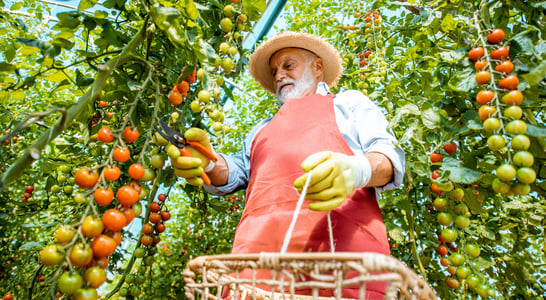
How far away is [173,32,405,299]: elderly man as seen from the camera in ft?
3.29

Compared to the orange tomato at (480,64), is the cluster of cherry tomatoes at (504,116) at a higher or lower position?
lower

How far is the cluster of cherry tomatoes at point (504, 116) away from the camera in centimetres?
89

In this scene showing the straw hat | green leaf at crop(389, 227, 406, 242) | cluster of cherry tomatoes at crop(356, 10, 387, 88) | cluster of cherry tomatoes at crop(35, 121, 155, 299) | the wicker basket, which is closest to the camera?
the wicker basket

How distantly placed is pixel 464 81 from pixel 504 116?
0.54ft

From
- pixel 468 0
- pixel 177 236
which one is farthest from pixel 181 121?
pixel 177 236

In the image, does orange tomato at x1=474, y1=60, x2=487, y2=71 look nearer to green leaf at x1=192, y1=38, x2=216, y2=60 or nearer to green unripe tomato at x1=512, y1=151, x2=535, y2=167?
green unripe tomato at x1=512, y1=151, x2=535, y2=167

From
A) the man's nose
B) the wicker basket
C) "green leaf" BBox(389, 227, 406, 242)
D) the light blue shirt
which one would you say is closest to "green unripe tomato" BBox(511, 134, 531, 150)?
the light blue shirt

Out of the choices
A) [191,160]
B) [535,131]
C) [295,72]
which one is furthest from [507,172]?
[295,72]

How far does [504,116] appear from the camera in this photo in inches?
36.9

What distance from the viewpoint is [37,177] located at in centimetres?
217

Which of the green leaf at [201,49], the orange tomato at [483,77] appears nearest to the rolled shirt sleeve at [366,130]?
the orange tomato at [483,77]

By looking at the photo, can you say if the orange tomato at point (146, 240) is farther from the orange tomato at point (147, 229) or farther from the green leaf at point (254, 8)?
the green leaf at point (254, 8)

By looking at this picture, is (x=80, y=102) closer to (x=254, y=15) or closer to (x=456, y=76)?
(x=254, y=15)

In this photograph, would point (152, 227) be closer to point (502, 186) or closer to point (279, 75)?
point (279, 75)
